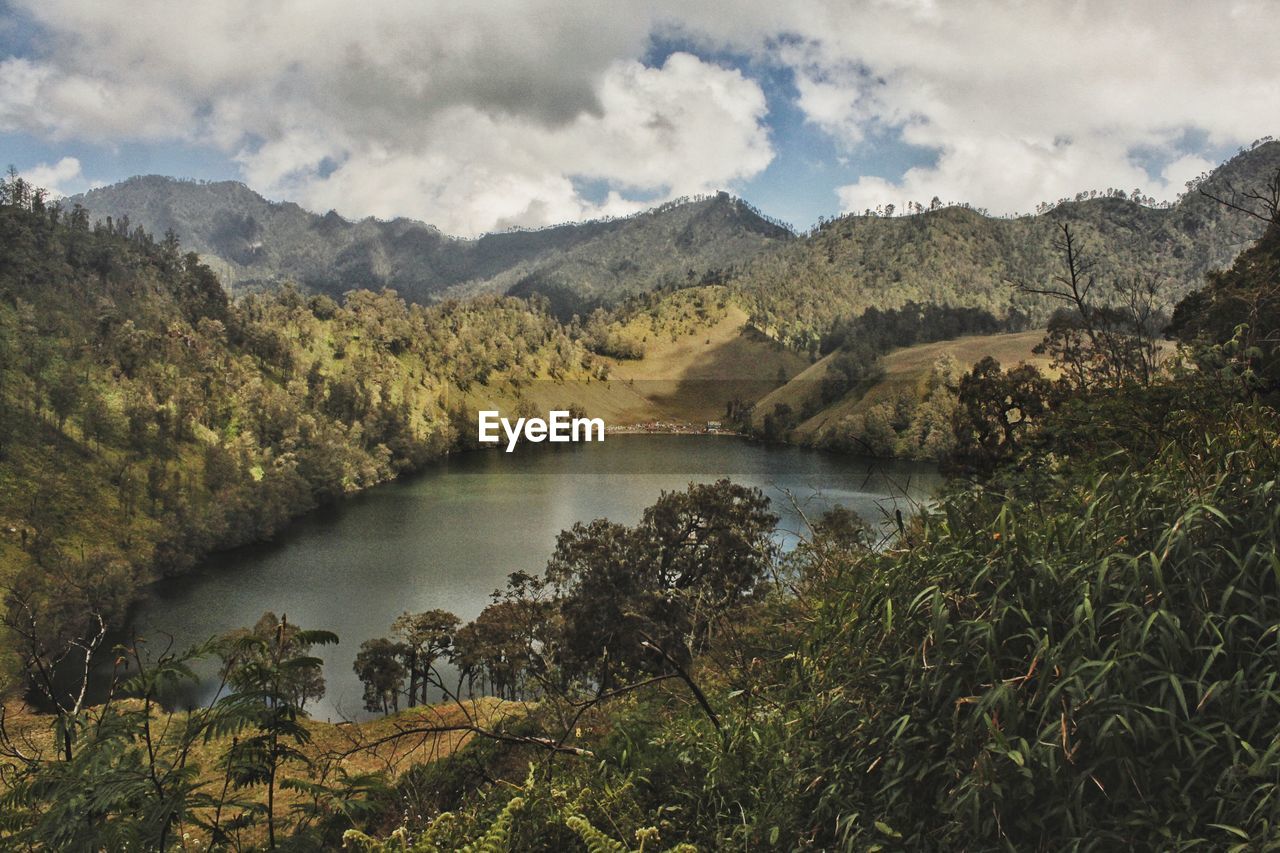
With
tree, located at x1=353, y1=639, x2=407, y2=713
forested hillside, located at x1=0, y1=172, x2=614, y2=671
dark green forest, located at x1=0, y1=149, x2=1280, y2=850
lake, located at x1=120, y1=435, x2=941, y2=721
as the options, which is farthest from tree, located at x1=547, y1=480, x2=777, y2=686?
forested hillside, located at x1=0, y1=172, x2=614, y2=671

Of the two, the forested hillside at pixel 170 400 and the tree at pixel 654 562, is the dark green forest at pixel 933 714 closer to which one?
the tree at pixel 654 562

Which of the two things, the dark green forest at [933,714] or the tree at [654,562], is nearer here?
the dark green forest at [933,714]

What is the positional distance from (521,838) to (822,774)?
1.54 metres

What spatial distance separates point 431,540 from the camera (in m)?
48.8

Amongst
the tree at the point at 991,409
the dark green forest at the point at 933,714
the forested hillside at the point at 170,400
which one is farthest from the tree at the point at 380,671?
the tree at the point at 991,409

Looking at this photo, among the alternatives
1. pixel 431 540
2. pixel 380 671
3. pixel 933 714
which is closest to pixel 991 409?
pixel 933 714

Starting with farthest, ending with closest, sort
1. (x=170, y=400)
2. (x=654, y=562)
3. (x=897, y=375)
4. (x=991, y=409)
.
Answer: (x=897, y=375)
(x=170, y=400)
(x=654, y=562)
(x=991, y=409)

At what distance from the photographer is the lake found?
34156 mm

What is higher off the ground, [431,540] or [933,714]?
[933,714]

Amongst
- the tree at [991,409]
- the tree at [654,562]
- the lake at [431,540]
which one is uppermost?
the tree at [991,409]

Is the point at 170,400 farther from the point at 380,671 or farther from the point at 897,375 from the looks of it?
the point at 897,375

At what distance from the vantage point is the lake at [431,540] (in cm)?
3416

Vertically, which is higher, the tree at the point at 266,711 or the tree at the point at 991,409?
the tree at the point at 991,409

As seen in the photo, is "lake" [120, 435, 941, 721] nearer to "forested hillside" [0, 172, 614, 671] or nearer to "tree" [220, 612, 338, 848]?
"forested hillside" [0, 172, 614, 671]
